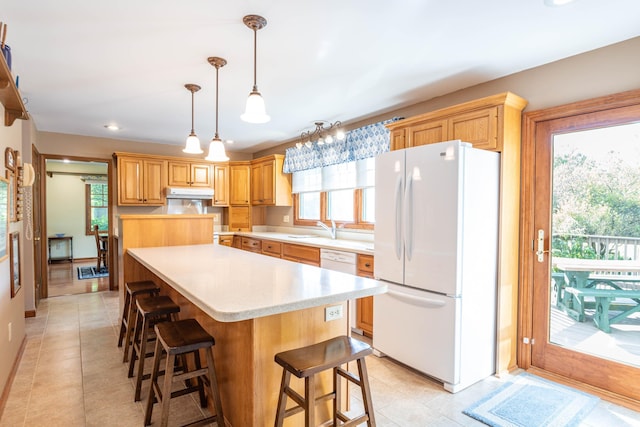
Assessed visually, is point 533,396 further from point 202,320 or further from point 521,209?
point 202,320

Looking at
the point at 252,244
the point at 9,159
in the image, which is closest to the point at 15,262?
the point at 9,159

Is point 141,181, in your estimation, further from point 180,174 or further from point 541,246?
point 541,246

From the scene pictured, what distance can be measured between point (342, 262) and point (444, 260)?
1287mm

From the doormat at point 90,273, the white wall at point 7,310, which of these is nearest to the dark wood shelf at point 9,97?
the white wall at point 7,310

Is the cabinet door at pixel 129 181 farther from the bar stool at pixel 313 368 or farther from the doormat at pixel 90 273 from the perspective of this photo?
the bar stool at pixel 313 368

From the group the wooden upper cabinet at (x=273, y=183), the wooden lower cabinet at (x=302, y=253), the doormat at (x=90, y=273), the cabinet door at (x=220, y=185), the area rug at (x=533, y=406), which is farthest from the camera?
the doormat at (x=90, y=273)

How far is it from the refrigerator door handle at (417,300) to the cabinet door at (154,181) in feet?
13.6

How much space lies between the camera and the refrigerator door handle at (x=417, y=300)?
251cm

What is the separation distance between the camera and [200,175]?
578cm

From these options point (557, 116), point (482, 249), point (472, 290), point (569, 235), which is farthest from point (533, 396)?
point (557, 116)

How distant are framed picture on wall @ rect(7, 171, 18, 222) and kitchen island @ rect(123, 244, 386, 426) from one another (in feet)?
4.41

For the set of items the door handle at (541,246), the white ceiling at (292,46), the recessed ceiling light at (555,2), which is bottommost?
the door handle at (541,246)

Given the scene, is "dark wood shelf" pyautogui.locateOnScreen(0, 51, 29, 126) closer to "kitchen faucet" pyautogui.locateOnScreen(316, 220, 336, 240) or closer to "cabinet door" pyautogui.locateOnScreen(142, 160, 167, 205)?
"cabinet door" pyautogui.locateOnScreen(142, 160, 167, 205)

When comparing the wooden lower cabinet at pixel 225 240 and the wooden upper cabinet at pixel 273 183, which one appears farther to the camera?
the wooden lower cabinet at pixel 225 240
